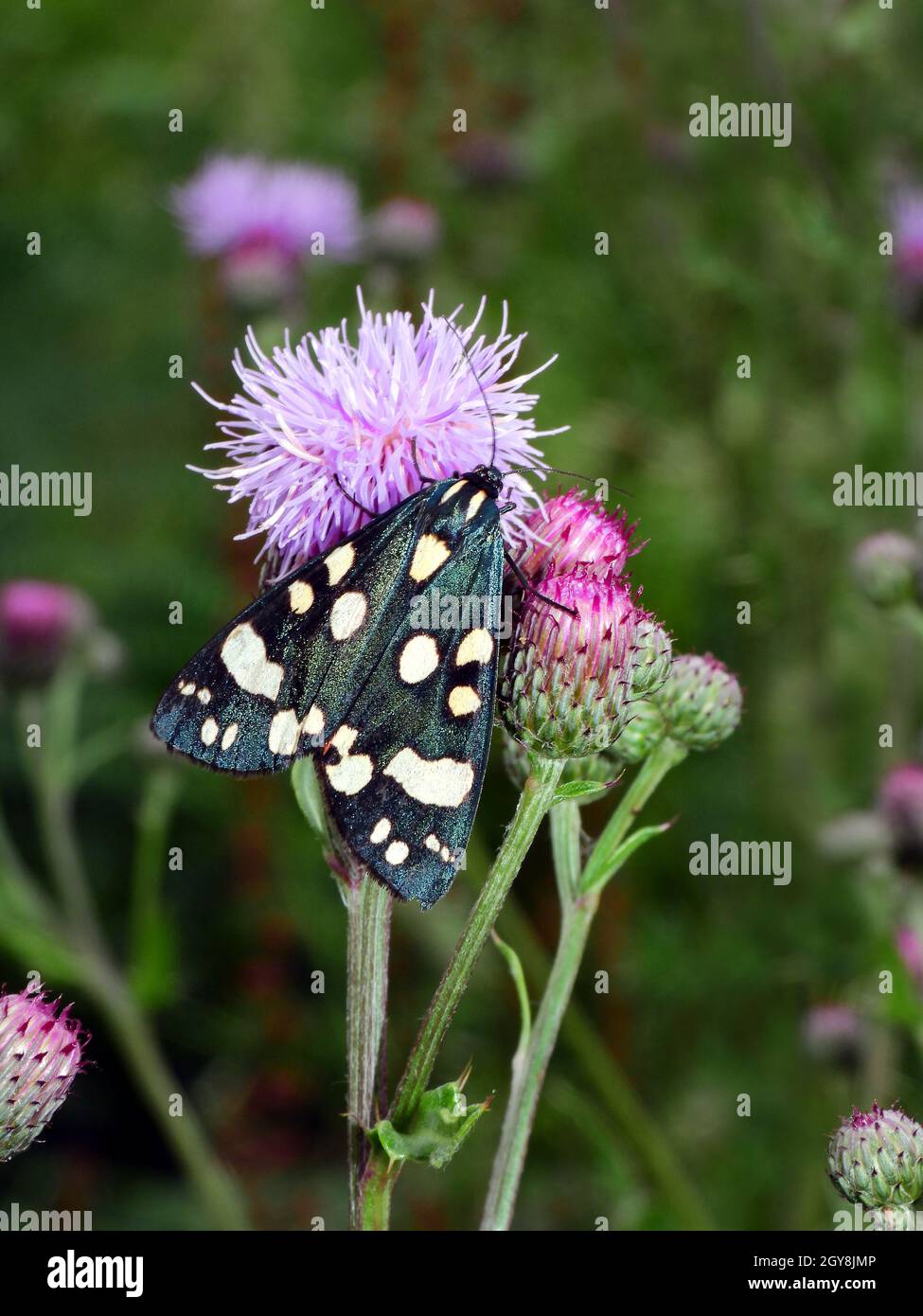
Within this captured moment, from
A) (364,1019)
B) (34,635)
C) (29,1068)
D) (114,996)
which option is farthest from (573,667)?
(34,635)

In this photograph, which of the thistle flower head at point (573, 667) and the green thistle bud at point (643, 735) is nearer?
the thistle flower head at point (573, 667)

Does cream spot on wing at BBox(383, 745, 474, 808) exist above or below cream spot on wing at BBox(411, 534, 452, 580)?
below

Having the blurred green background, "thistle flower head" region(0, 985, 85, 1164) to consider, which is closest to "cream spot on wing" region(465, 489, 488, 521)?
"thistle flower head" region(0, 985, 85, 1164)

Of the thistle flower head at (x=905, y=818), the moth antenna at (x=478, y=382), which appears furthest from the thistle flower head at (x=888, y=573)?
the moth antenna at (x=478, y=382)

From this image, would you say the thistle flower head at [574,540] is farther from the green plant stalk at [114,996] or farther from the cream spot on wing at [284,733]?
the green plant stalk at [114,996]

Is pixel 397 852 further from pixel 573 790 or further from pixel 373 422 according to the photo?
pixel 373 422

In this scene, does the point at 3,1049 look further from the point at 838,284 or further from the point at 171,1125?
the point at 838,284

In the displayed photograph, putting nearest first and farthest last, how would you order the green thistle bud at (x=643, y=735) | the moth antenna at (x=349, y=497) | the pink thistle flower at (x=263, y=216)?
1. the moth antenna at (x=349, y=497)
2. the green thistle bud at (x=643, y=735)
3. the pink thistle flower at (x=263, y=216)

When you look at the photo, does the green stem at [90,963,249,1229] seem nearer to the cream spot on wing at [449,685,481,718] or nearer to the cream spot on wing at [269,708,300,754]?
the cream spot on wing at [269,708,300,754]
